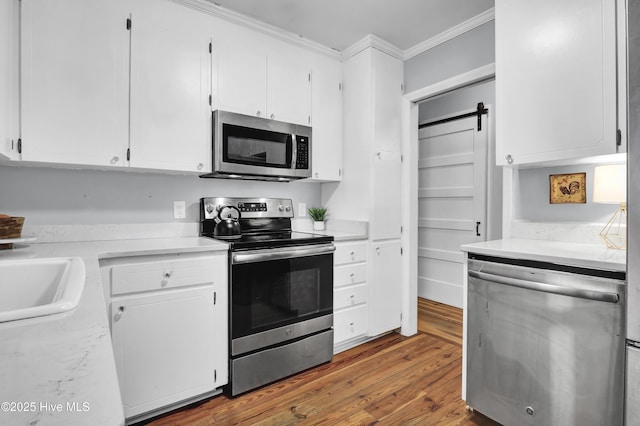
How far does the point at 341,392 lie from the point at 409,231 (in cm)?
149

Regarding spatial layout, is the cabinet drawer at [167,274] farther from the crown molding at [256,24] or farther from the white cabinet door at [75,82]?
the crown molding at [256,24]

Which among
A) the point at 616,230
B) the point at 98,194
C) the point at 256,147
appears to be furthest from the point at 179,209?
the point at 616,230

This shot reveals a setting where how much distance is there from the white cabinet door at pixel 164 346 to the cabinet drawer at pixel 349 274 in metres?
0.93

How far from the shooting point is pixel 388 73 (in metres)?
2.89

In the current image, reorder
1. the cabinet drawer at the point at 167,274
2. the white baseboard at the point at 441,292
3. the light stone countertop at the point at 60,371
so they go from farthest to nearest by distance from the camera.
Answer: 1. the white baseboard at the point at 441,292
2. the cabinet drawer at the point at 167,274
3. the light stone countertop at the point at 60,371

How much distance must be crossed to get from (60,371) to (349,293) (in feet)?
7.60

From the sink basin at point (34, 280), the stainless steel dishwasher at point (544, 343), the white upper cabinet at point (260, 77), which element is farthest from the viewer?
the white upper cabinet at point (260, 77)

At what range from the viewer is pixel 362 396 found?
2.03m

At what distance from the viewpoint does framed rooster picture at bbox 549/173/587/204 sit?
6.17ft

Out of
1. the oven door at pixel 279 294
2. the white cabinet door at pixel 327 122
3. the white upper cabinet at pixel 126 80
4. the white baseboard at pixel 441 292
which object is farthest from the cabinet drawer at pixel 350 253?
the white baseboard at pixel 441 292

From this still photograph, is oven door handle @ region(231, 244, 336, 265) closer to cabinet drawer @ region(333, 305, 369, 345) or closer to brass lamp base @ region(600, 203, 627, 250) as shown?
cabinet drawer @ region(333, 305, 369, 345)

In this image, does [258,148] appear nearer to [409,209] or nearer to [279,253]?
[279,253]

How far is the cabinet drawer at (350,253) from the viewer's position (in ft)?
8.39

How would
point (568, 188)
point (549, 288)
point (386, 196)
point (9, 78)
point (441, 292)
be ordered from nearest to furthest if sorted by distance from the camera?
point (549, 288) → point (9, 78) → point (568, 188) → point (386, 196) → point (441, 292)
